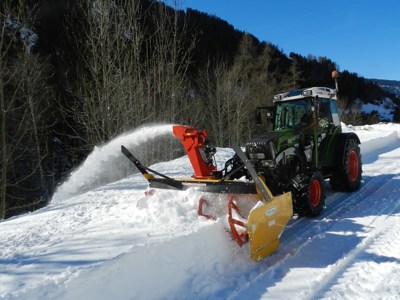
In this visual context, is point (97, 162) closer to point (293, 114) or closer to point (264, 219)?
point (293, 114)

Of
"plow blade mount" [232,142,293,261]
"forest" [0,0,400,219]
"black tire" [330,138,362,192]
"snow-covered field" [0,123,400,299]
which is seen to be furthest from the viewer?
"forest" [0,0,400,219]

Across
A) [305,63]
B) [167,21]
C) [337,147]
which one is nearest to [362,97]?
[305,63]

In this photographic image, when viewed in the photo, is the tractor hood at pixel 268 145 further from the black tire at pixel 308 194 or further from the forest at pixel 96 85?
the forest at pixel 96 85

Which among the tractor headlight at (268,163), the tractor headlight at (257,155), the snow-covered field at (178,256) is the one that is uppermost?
the tractor headlight at (257,155)

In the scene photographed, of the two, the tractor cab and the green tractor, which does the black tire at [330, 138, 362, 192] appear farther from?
the tractor cab

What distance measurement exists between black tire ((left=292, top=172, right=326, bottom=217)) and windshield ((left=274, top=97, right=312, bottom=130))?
1229mm

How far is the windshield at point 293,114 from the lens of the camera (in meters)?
6.61

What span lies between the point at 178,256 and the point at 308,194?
2509 mm

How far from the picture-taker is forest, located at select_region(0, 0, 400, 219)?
13.2m

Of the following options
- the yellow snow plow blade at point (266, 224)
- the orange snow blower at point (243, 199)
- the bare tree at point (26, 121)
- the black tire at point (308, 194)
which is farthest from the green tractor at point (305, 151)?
the bare tree at point (26, 121)

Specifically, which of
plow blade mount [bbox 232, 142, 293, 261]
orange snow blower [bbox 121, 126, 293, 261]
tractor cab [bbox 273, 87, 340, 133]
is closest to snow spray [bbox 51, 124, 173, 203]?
orange snow blower [bbox 121, 126, 293, 261]

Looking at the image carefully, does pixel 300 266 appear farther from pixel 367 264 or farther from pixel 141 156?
pixel 141 156

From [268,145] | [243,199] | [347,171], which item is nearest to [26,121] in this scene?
[268,145]

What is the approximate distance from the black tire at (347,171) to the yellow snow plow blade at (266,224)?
2.90 metres
